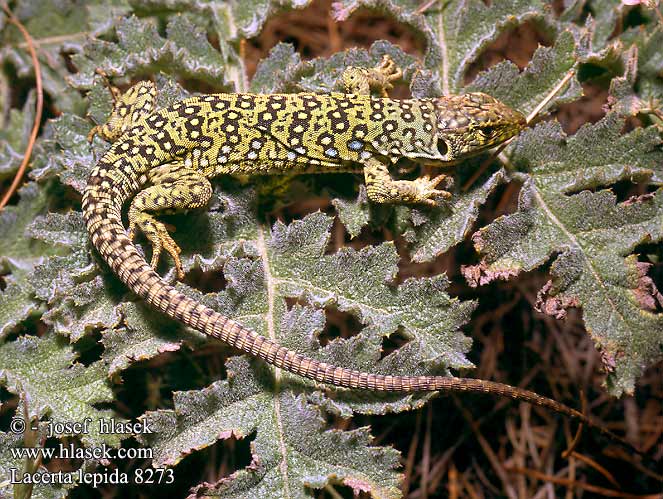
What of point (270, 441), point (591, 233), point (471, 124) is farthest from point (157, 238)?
point (591, 233)

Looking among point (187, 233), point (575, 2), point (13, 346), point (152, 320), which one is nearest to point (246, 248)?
point (187, 233)

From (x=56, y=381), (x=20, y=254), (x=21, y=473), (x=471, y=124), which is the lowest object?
(x=21, y=473)

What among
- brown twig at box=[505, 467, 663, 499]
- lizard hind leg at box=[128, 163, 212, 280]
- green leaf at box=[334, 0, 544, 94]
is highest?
green leaf at box=[334, 0, 544, 94]

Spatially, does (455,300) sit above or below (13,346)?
above

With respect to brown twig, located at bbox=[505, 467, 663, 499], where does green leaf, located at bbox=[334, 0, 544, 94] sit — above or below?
above

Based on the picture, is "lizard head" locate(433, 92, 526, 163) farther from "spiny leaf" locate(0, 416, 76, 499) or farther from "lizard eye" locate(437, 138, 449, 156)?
"spiny leaf" locate(0, 416, 76, 499)

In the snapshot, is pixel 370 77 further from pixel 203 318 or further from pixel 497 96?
pixel 203 318

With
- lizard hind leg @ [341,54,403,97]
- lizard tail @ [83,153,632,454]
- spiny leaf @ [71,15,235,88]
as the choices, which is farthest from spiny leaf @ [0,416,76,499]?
lizard hind leg @ [341,54,403,97]

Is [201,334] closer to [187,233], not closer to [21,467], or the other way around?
[187,233]
